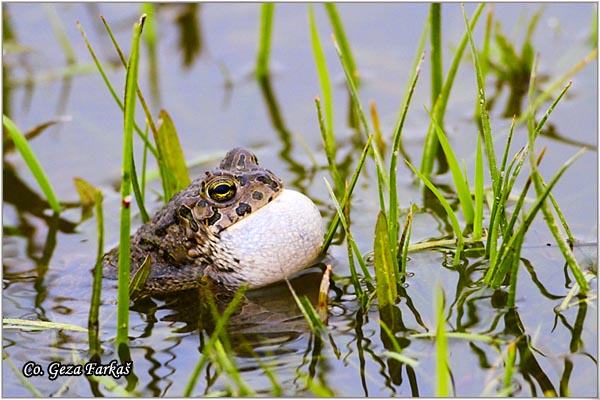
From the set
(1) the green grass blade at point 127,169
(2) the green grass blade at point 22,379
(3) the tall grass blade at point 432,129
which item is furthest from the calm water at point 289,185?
(1) the green grass blade at point 127,169

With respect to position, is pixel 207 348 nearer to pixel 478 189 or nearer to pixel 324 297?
pixel 324 297

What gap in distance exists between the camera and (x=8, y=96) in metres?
7.73

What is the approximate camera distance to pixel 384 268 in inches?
162

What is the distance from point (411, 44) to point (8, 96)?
12.9 ft

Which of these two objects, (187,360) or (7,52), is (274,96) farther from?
(187,360)

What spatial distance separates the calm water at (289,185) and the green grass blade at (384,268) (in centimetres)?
13

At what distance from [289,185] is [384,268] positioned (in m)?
2.12

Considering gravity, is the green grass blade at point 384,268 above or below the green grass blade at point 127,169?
below

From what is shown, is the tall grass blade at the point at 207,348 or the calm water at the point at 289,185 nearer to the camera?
the tall grass blade at the point at 207,348

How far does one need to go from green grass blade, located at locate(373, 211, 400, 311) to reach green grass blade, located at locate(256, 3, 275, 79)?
352 centimetres

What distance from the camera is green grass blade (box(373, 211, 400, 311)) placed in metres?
3.99

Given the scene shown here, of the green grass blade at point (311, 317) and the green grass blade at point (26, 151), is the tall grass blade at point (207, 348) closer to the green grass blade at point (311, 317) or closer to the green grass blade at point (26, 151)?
the green grass blade at point (311, 317)

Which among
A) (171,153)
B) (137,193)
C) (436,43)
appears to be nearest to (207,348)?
(137,193)

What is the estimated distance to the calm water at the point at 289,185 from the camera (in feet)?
13.1
